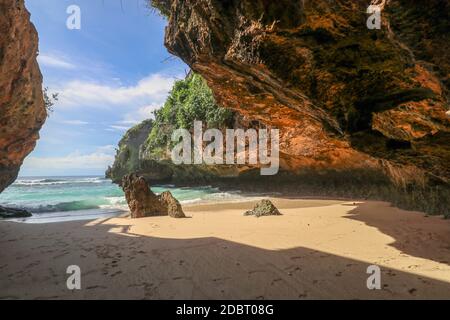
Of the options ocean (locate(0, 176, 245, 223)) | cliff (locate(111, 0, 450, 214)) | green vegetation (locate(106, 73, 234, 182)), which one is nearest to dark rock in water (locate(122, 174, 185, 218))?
ocean (locate(0, 176, 245, 223))

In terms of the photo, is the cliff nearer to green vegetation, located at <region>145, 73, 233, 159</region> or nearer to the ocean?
the ocean

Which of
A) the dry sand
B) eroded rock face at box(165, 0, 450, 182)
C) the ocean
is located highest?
Result: eroded rock face at box(165, 0, 450, 182)

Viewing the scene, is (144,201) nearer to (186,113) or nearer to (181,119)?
(186,113)

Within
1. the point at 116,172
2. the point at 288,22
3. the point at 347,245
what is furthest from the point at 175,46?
the point at 116,172

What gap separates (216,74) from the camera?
22.0 ft

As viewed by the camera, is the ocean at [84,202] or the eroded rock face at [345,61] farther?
the ocean at [84,202]

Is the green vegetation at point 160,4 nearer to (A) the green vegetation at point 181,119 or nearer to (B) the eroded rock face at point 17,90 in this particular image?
(B) the eroded rock face at point 17,90

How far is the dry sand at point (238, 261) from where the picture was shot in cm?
310

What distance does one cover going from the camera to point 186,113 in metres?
20.8

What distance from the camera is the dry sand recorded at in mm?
3104

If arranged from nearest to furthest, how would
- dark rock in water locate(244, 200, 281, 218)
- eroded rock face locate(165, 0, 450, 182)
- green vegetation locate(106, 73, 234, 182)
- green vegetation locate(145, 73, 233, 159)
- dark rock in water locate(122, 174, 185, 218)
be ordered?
eroded rock face locate(165, 0, 450, 182), dark rock in water locate(244, 200, 281, 218), dark rock in water locate(122, 174, 185, 218), green vegetation locate(145, 73, 233, 159), green vegetation locate(106, 73, 234, 182)

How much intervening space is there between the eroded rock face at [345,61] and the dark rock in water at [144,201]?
18.8 feet

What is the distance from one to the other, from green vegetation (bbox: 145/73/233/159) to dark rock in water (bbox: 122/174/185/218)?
8559 mm

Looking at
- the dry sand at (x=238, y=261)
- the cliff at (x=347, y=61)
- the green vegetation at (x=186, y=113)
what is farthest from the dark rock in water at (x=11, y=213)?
the green vegetation at (x=186, y=113)
